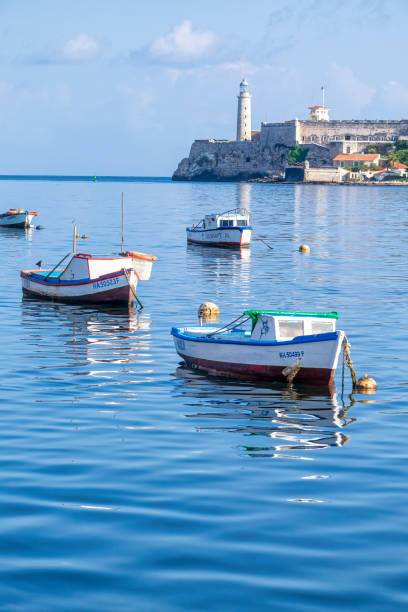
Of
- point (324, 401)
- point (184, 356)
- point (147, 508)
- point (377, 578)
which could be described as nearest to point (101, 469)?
point (147, 508)

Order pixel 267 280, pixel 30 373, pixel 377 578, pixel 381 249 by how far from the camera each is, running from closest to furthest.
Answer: pixel 377 578 < pixel 30 373 < pixel 267 280 < pixel 381 249

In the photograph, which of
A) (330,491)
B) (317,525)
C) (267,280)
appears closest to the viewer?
(317,525)

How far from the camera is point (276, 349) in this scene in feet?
70.5

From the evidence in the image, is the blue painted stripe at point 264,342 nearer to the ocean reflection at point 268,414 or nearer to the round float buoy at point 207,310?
the ocean reflection at point 268,414

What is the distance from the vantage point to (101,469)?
1467 cm

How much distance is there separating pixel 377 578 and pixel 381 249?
53058 mm

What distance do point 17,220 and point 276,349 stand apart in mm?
63646

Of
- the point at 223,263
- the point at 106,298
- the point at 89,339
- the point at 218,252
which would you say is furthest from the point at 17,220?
the point at 89,339

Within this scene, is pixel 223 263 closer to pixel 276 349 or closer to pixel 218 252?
pixel 218 252

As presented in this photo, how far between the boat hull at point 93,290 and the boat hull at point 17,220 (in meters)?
45.0

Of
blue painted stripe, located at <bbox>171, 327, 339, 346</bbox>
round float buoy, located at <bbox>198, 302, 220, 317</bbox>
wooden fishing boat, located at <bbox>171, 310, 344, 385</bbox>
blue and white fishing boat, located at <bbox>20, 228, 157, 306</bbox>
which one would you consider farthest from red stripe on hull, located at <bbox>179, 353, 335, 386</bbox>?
blue and white fishing boat, located at <bbox>20, 228, 157, 306</bbox>

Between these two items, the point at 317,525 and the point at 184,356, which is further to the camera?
the point at 184,356

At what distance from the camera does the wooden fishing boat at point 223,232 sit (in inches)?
2493

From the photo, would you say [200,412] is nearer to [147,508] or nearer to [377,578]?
[147,508]
